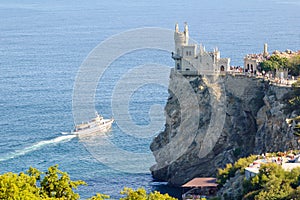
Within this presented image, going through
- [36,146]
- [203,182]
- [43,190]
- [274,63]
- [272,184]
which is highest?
[274,63]

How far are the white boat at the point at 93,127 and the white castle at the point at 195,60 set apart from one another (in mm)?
17411

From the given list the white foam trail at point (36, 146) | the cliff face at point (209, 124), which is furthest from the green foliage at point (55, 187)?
the white foam trail at point (36, 146)

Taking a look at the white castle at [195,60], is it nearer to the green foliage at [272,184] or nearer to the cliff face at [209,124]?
the cliff face at [209,124]

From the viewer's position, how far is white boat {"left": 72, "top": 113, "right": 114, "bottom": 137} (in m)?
95.1

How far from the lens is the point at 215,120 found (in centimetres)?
7869

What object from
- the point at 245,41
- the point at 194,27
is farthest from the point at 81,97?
the point at 194,27

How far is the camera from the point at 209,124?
79125mm

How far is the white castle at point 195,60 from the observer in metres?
81.9

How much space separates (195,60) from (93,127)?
65.9 feet

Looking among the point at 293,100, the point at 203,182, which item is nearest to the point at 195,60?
the point at 293,100

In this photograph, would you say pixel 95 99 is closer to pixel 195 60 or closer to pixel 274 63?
pixel 195 60

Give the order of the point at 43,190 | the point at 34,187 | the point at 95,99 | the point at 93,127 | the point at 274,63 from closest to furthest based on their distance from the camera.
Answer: the point at 34,187 < the point at 43,190 < the point at 274,63 < the point at 93,127 < the point at 95,99

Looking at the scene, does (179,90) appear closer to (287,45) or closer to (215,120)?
(215,120)

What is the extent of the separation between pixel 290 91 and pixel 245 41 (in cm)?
8717
